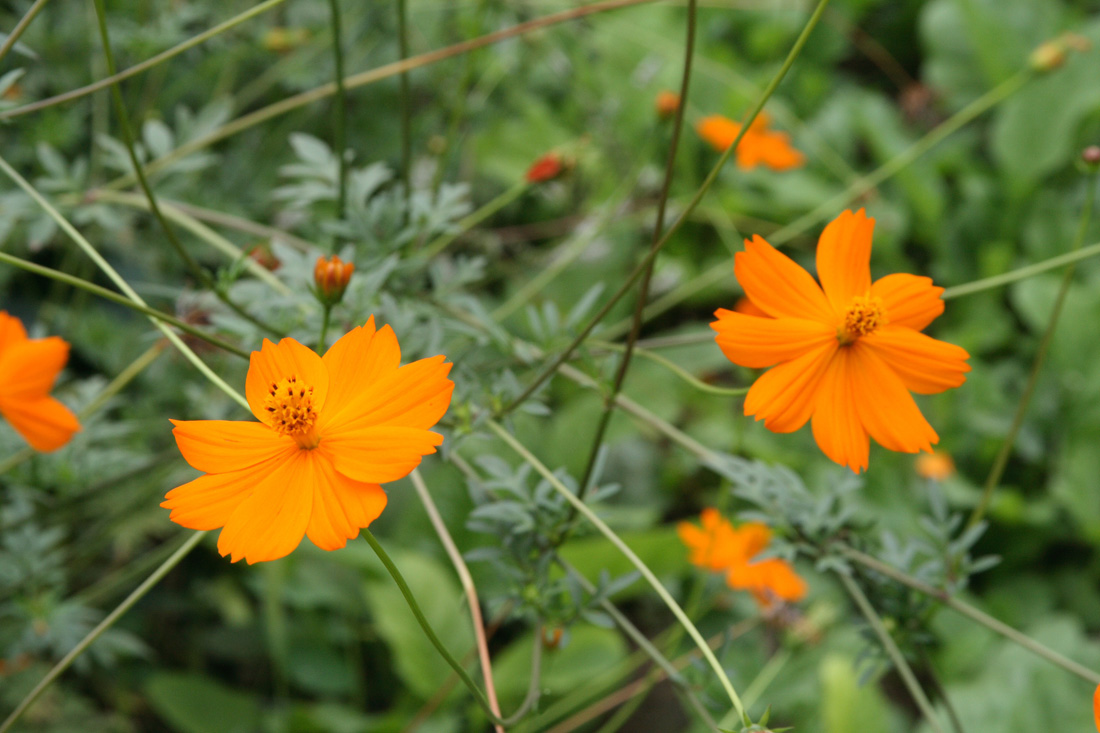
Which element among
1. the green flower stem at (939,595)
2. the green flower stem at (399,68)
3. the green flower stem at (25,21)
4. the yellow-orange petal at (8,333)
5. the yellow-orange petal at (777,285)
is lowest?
the green flower stem at (939,595)

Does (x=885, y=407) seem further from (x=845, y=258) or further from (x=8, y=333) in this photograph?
(x=8, y=333)

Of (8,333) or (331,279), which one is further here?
(331,279)

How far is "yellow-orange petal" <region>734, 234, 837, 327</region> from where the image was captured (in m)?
0.37

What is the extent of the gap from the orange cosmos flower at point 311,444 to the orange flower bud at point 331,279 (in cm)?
6

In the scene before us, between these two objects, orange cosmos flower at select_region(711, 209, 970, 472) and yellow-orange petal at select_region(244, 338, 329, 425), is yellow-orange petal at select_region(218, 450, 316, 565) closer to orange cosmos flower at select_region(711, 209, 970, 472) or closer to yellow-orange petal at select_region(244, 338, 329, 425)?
yellow-orange petal at select_region(244, 338, 329, 425)

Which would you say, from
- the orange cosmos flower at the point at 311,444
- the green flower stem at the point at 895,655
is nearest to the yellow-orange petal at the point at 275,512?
the orange cosmos flower at the point at 311,444

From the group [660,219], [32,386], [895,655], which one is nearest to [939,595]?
[895,655]

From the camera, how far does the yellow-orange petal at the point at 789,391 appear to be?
1.21 ft

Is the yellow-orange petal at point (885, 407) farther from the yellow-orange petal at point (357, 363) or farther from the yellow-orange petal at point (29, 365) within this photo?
the yellow-orange petal at point (29, 365)

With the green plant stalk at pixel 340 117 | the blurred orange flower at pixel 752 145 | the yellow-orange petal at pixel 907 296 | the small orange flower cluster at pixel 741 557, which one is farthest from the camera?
the blurred orange flower at pixel 752 145

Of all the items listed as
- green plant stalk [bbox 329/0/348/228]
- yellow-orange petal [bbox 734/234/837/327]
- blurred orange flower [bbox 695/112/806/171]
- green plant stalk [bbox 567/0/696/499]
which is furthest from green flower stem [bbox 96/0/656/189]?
blurred orange flower [bbox 695/112/806/171]

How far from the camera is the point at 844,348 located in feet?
1.31

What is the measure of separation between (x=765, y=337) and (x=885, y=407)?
2.9 inches

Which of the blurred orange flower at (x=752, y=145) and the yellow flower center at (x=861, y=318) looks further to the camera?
the blurred orange flower at (x=752, y=145)
